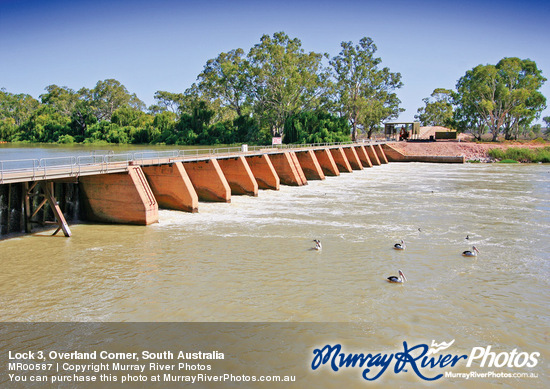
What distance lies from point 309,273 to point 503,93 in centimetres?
7698

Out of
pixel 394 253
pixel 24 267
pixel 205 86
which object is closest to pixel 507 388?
pixel 394 253

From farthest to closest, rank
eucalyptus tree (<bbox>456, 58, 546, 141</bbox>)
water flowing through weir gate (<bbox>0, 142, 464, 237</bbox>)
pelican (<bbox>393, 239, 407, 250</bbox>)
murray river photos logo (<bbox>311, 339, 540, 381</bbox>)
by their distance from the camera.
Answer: eucalyptus tree (<bbox>456, 58, 546, 141</bbox>)
water flowing through weir gate (<bbox>0, 142, 464, 237</bbox>)
pelican (<bbox>393, 239, 407, 250</bbox>)
murray river photos logo (<bbox>311, 339, 540, 381</bbox>)

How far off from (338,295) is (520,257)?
887cm

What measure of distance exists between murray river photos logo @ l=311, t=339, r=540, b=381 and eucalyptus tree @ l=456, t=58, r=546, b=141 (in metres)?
76.7

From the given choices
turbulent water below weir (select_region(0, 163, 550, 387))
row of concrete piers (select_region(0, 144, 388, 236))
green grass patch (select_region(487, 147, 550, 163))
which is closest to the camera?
turbulent water below weir (select_region(0, 163, 550, 387))

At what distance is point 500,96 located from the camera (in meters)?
79.7

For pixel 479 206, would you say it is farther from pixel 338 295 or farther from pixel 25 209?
pixel 25 209

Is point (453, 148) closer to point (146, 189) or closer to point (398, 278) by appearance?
point (146, 189)

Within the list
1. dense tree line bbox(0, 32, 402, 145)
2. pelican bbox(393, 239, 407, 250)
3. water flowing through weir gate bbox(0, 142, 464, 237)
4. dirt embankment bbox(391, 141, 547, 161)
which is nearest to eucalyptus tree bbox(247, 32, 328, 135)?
dense tree line bbox(0, 32, 402, 145)

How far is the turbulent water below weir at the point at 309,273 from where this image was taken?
12.2m

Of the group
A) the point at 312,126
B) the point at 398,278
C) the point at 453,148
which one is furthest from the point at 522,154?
the point at 398,278

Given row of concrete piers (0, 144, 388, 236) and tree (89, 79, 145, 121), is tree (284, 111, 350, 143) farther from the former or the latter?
tree (89, 79, 145, 121)

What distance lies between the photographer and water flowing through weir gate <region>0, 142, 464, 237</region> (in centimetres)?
2136

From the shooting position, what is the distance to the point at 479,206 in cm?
3044
